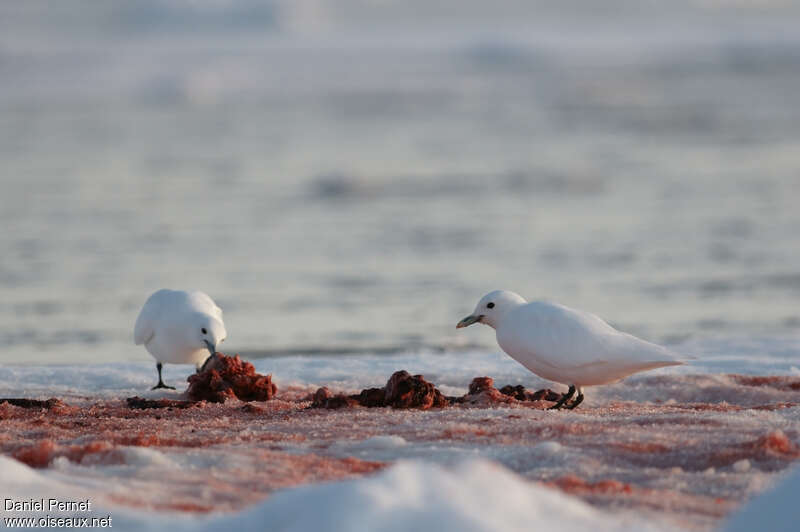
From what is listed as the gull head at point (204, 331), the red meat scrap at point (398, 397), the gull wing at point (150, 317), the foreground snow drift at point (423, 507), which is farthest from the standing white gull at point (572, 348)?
the foreground snow drift at point (423, 507)

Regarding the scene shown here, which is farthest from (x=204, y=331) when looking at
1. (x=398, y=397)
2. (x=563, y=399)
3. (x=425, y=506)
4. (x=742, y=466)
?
(x=425, y=506)

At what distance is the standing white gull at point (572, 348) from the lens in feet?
22.5

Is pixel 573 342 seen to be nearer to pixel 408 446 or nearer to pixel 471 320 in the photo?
pixel 471 320

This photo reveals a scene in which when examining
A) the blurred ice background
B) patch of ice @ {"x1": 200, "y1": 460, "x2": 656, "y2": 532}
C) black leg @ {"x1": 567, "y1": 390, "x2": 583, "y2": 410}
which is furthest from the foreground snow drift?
the blurred ice background

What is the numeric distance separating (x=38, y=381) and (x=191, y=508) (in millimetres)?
4189

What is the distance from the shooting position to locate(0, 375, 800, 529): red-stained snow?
16.2 ft

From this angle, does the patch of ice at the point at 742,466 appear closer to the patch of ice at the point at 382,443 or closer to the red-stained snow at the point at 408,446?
the red-stained snow at the point at 408,446

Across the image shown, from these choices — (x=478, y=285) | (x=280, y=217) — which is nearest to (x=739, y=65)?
(x=280, y=217)

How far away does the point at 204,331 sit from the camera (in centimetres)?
848

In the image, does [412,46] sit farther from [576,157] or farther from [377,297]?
[377,297]

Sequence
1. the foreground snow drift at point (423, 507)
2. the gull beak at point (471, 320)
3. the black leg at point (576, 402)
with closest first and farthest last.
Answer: the foreground snow drift at point (423, 507), the black leg at point (576, 402), the gull beak at point (471, 320)

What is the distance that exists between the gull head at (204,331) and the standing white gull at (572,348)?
1.98m

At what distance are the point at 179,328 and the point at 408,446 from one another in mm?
3109

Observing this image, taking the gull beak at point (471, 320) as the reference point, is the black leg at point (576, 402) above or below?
below
